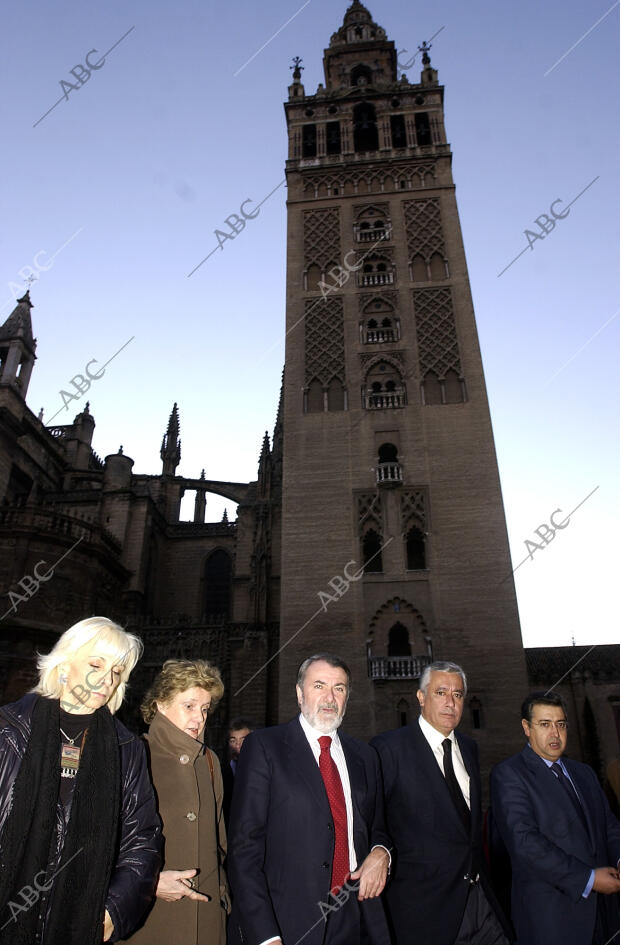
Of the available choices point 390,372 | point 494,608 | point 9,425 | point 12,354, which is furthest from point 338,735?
point 12,354

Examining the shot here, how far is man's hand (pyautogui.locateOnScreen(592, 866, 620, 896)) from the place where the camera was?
12.3ft

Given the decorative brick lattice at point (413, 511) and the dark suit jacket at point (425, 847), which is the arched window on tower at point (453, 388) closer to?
the decorative brick lattice at point (413, 511)

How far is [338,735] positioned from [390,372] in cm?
1717

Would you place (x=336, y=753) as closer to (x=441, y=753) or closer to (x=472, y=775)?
(x=441, y=753)

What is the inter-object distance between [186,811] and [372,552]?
48.5ft

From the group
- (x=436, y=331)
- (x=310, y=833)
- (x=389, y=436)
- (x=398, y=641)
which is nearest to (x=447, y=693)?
(x=310, y=833)

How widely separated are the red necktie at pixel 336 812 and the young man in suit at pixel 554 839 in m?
1.21

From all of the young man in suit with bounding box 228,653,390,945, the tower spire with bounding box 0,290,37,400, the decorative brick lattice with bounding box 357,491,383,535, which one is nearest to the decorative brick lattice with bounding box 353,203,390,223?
the decorative brick lattice with bounding box 357,491,383,535

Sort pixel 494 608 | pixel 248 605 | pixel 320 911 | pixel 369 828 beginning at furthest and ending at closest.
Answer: pixel 248 605 → pixel 494 608 → pixel 369 828 → pixel 320 911

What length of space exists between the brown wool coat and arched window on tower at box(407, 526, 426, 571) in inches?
569

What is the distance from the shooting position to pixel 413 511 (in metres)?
18.1

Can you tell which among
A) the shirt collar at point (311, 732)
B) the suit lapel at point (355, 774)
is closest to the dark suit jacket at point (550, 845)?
the suit lapel at point (355, 774)

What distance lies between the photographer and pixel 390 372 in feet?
66.4

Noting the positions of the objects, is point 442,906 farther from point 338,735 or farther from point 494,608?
point 494,608
